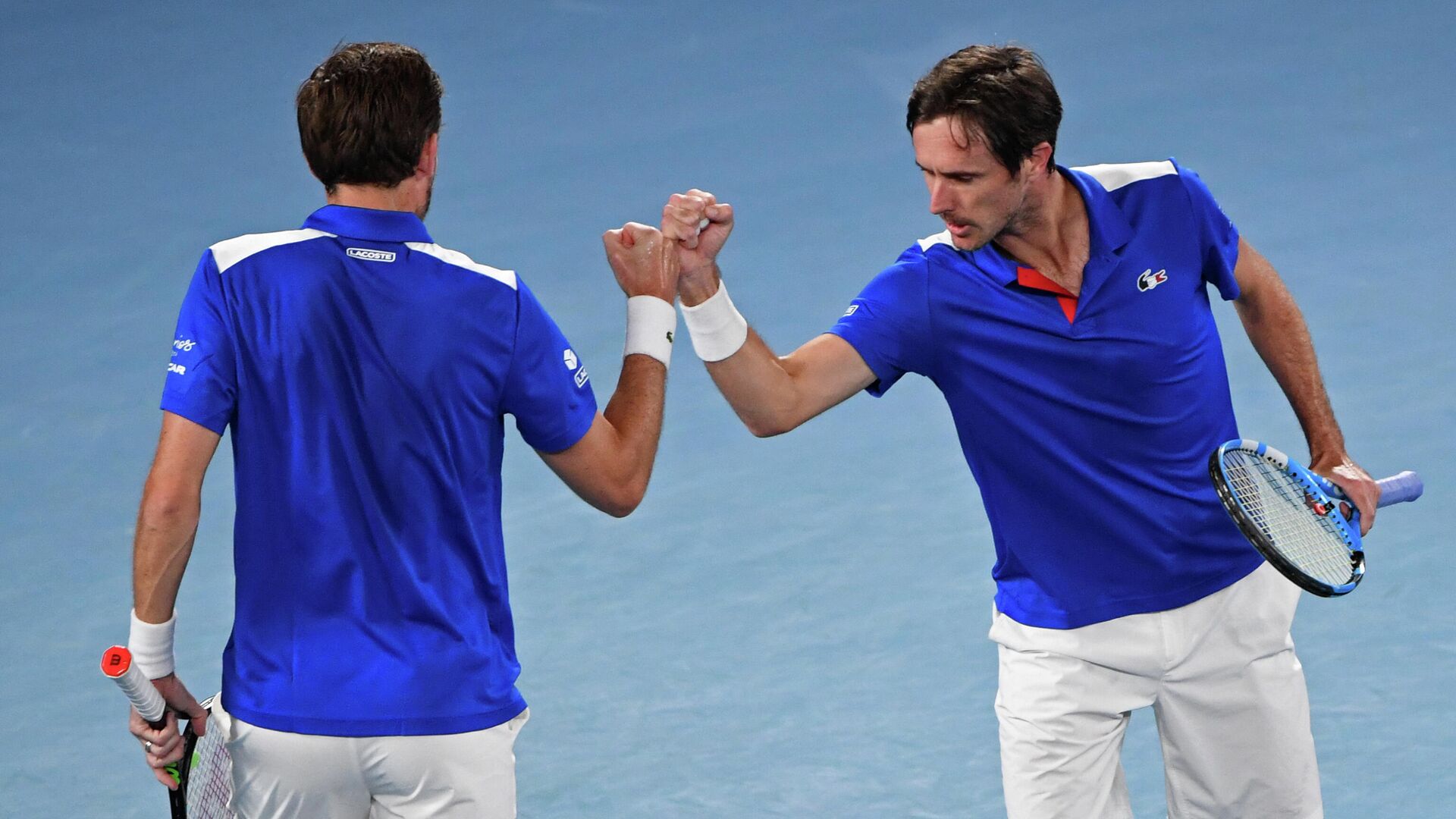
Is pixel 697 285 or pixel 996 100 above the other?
pixel 996 100

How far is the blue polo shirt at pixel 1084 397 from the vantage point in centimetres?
368

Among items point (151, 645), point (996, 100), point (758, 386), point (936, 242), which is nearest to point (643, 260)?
point (758, 386)

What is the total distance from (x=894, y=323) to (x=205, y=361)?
144 cm

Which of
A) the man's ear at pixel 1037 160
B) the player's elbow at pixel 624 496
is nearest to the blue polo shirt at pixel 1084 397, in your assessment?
the man's ear at pixel 1037 160

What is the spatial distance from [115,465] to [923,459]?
324 cm

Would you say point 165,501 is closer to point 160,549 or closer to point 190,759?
point 160,549

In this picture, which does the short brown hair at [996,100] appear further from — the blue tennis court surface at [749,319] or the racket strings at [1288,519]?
the blue tennis court surface at [749,319]

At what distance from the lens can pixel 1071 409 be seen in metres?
3.69

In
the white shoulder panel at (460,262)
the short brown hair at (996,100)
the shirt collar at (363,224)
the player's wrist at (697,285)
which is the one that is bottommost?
the player's wrist at (697,285)

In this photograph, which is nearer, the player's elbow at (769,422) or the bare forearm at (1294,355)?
the player's elbow at (769,422)

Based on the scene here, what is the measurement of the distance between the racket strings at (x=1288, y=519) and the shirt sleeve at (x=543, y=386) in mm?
1332

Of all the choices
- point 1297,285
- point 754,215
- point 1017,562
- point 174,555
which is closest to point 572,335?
point 754,215

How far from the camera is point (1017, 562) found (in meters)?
3.80

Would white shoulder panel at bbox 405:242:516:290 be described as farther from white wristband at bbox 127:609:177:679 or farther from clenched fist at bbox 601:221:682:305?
white wristband at bbox 127:609:177:679
